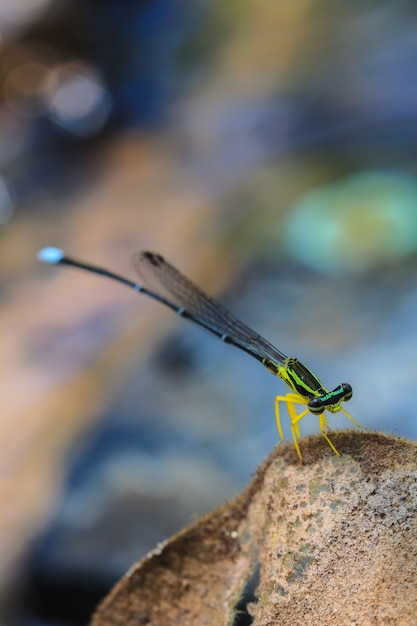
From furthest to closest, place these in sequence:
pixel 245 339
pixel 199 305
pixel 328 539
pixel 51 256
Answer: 1. pixel 51 256
2. pixel 199 305
3. pixel 245 339
4. pixel 328 539

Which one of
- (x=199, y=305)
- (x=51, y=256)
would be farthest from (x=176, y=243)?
(x=199, y=305)

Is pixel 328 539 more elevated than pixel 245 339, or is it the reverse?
pixel 245 339

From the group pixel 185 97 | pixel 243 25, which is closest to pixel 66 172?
pixel 185 97

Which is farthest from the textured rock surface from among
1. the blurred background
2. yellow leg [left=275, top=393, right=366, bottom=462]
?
the blurred background

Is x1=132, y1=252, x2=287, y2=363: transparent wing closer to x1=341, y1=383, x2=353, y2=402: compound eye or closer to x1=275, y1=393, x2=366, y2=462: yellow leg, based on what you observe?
x1=275, y1=393, x2=366, y2=462: yellow leg

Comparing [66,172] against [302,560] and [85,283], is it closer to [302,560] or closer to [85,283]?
[85,283]

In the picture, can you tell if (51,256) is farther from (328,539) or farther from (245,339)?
(328,539)
